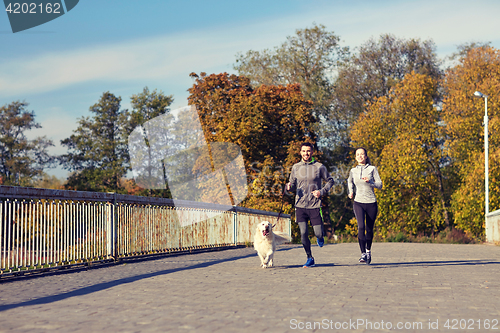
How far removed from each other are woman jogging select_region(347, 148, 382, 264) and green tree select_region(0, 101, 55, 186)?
44293 millimetres

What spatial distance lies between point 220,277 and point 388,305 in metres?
3.21

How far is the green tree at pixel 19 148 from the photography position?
4975 centimetres

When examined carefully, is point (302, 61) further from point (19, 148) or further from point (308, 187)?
point (308, 187)

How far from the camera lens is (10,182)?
160 feet

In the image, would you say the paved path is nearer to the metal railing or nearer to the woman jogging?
the metal railing

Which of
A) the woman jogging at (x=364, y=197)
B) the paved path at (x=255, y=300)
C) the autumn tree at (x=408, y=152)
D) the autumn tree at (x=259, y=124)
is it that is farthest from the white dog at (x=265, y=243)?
the autumn tree at (x=408, y=152)

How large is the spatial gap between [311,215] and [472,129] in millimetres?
27974

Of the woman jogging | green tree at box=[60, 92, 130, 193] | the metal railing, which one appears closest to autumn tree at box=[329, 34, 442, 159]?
green tree at box=[60, 92, 130, 193]

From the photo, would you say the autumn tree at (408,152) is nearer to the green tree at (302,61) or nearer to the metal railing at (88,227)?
the green tree at (302,61)

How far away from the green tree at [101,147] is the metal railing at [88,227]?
38.9 meters

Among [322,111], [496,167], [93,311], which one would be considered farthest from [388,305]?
[322,111]

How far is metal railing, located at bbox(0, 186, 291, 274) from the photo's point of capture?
7.92 metres

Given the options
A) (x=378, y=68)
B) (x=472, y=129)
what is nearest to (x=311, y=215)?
(x=472, y=129)

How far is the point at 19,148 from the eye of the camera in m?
50.1
